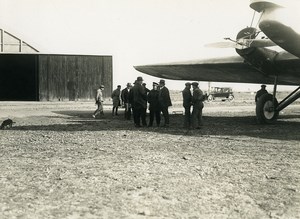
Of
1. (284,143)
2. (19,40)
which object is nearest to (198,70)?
(284,143)

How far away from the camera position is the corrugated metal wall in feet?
112

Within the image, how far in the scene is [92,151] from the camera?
8000 mm

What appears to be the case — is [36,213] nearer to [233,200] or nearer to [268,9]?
[233,200]

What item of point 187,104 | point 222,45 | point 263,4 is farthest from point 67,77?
point 263,4

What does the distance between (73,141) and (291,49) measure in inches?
268

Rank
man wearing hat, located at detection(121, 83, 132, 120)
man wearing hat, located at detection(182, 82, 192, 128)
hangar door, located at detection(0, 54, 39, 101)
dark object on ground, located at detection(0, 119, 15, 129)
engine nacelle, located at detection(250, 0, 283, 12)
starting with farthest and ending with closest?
hangar door, located at detection(0, 54, 39, 101) < man wearing hat, located at detection(121, 83, 132, 120) < man wearing hat, located at detection(182, 82, 192, 128) < dark object on ground, located at detection(0, 119, 15, 129) < engine nacelle, located at detection(250, 0, 283, 12)

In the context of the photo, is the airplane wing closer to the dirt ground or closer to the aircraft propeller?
the aircraft propeller

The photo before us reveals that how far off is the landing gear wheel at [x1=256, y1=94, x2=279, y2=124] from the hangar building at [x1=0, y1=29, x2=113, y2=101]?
22135 mm

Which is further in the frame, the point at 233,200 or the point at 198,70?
the point at 198,70

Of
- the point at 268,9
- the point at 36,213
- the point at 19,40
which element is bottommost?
the point at 36,213

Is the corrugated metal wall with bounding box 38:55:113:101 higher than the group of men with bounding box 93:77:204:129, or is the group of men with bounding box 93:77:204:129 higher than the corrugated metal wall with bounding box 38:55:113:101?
the corrugated metal wall with bounding box 38:55:113:101

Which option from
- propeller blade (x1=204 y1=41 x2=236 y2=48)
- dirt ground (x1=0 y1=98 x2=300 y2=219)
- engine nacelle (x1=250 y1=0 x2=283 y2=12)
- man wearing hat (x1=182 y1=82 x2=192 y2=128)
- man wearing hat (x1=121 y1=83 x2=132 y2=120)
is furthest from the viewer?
man wearing hat (x1=121 y1=83 x2=132 y2=120)

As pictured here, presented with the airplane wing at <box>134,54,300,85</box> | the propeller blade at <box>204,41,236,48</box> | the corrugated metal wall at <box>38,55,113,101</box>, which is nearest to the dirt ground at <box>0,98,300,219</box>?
the propeller blade at <box>204,41,236,48</box>

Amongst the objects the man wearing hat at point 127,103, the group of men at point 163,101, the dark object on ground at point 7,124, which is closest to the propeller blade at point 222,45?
the group of men at point 163,101
